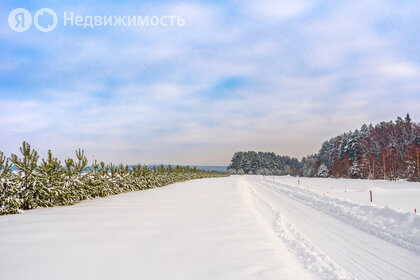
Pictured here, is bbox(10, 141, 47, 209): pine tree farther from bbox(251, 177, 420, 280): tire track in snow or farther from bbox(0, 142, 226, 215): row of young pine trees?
bbox(251, 177, 420, 280): tire track in snow

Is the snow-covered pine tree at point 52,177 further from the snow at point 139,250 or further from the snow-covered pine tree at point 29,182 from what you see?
the snow at point 139,250

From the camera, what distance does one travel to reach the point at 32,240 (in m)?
5.55

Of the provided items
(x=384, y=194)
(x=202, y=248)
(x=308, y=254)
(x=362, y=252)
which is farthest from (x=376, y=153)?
(x=202, y=248)

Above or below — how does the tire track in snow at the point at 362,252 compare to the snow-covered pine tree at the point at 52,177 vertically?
below

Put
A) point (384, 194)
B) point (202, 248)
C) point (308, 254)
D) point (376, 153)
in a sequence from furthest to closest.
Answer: point (376, 153), point (384, 194), point (308, 254), point (202, 248)

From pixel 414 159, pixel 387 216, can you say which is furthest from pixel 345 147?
pixel 387 216

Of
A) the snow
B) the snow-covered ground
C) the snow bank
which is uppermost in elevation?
the snow

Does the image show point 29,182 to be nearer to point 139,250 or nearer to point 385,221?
point 139,250

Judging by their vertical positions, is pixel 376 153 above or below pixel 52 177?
above

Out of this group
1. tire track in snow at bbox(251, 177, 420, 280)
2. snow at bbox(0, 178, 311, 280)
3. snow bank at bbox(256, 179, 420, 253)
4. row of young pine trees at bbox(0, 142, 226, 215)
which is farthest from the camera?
row of young pine trees at bbox(0, 142, 226, 215)

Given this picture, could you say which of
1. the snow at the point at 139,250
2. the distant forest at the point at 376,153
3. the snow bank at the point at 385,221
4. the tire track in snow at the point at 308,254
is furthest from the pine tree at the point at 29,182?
the distant forest at the point at 376,153

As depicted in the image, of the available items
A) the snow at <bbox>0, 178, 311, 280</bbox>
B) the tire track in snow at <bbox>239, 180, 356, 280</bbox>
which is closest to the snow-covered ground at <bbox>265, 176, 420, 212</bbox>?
the tire track in snow at <bbox>239, 180, 356, 280</bbox>

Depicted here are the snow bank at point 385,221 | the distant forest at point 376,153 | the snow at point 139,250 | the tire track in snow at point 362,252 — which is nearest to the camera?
the snow at point 139,250

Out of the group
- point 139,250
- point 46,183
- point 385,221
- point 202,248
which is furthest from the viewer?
point 46,183
